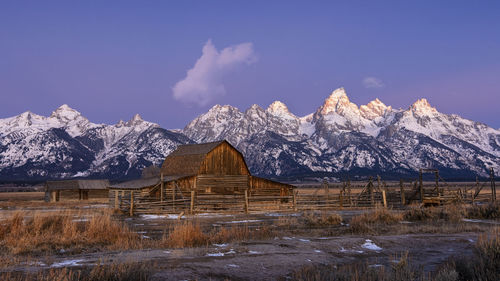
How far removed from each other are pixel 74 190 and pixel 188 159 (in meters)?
28.2

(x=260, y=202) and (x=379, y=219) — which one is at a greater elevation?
(x=260, y=202)

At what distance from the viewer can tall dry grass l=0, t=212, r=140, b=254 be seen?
12.5 meters

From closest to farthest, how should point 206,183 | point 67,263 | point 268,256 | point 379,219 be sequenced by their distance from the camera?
1. point 67,263
2. point 268,256
3. point 379,219
4. point 206,183

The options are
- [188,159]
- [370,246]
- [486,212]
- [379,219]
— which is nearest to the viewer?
[370,246]

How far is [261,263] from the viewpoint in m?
9.91

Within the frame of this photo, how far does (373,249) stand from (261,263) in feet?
14.3

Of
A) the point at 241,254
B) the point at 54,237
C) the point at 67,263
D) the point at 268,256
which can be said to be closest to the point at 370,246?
the point at 268,256

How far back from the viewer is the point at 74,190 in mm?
62344

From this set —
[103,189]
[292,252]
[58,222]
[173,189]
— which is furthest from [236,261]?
[103,189]

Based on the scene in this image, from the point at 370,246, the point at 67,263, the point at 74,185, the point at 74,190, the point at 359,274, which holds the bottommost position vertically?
the point at 370,246

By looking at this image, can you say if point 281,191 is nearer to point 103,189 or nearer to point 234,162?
point 234,162

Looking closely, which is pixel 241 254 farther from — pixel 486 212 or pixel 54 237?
pixel 486 212

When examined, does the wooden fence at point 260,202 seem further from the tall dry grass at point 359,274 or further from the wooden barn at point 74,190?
the wooden barn at point 74,190

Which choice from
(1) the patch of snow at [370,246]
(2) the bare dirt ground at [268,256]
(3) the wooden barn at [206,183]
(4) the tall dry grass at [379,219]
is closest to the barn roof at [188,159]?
(3) the wooden barn at [206,183]
